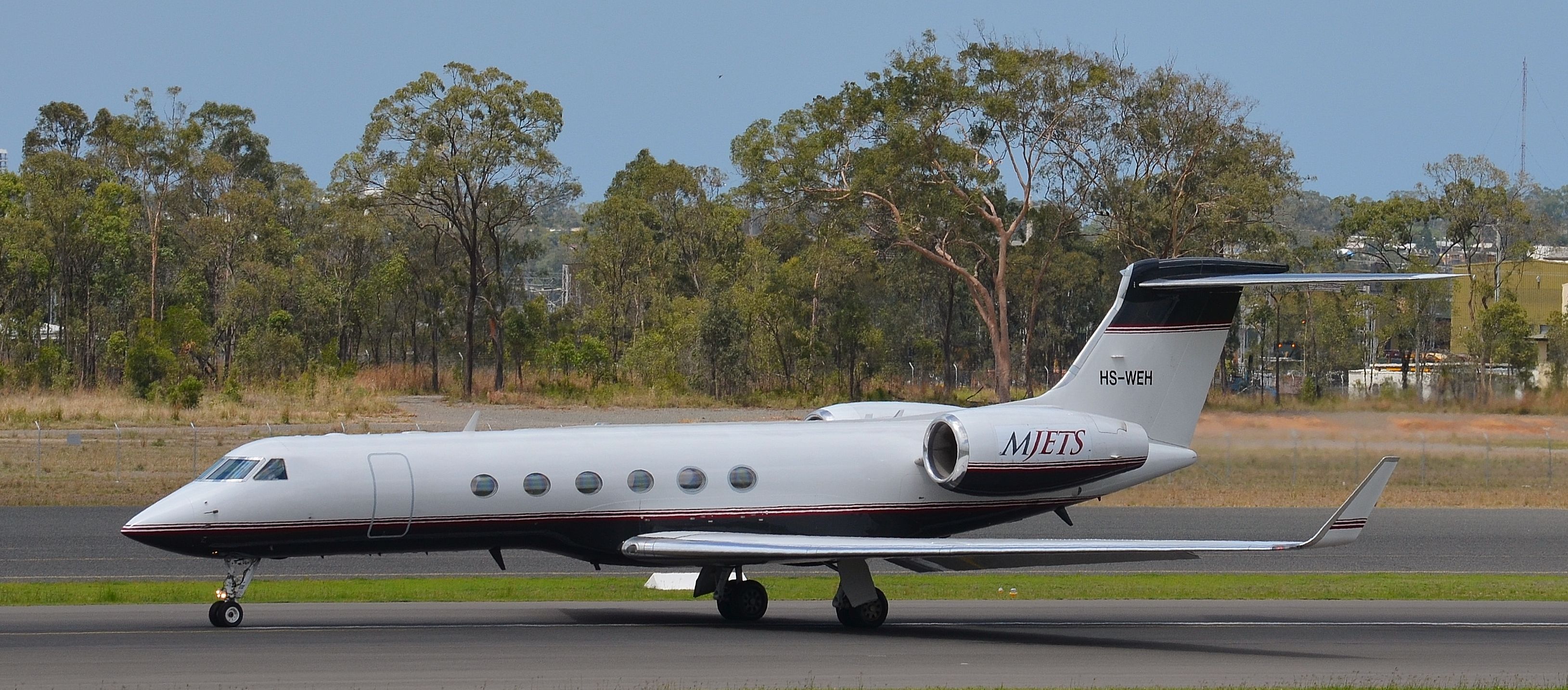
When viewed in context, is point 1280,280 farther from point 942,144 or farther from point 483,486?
point 942,144

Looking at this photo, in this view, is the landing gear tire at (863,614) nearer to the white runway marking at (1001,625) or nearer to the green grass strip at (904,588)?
the white runway marking at (1001,625)

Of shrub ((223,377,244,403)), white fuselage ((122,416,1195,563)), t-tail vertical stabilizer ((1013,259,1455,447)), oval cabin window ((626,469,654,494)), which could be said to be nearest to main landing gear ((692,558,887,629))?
white fuselage ((122,416,1195,563))

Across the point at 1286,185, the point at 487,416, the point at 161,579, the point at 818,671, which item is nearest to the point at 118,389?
the point at 487,416

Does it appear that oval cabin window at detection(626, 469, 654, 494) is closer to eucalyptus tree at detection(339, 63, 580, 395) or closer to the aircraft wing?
the aircraft wing

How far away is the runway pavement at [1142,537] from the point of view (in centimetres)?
2658

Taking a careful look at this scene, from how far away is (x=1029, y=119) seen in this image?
6450 centimetres

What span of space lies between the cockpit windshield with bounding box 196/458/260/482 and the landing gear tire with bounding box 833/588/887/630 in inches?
276

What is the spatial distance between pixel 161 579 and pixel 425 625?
27.6 ft

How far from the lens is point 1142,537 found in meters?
31.2

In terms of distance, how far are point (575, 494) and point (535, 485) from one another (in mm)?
488

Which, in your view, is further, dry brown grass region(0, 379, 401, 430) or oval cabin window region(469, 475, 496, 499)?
dry brown grass region(0, 379, 401, 430)

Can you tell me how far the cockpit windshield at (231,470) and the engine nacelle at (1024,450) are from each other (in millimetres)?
8130

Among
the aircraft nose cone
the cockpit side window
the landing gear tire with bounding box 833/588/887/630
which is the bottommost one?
the landing gear tire with bounding box 833/588/887/630

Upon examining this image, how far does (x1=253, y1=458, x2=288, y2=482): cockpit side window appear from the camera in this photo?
17.9 m
